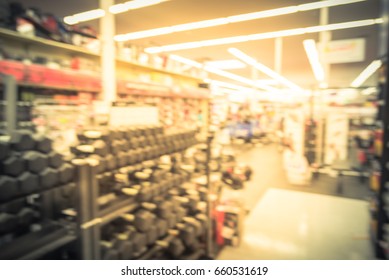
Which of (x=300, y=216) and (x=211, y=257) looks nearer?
(x=211, y=257)

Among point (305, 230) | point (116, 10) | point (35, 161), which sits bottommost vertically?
point (305, 230)

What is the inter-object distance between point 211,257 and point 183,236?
1.47 feet

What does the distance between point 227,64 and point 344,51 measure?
15.5 feet

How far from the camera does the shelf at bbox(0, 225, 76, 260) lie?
1237 mm

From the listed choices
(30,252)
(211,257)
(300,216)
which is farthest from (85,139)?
(300,216)

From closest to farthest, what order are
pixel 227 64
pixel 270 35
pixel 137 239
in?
1. pixel 137 239
2. pixel 270 35
3. pixel 227 64

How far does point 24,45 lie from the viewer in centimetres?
297

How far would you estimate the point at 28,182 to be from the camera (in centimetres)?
123

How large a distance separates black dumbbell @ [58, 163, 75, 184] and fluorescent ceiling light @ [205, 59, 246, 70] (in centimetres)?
769

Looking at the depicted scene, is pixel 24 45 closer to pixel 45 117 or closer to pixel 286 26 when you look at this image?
pixel 45 117

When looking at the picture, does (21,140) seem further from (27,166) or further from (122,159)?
(122,159)

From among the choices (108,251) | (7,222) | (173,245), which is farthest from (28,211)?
(173,245)

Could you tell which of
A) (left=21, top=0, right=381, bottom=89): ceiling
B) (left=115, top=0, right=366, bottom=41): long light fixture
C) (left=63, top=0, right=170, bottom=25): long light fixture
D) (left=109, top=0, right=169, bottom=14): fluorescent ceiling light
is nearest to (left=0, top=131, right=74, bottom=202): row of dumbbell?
(left=63, top=0, right=170, bottom=25): long light fixture
